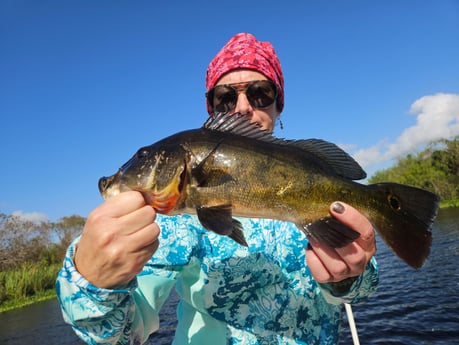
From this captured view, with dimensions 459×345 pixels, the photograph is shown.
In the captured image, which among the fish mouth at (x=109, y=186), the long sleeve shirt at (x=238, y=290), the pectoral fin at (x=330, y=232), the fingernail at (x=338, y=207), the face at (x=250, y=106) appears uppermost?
the face at (x=250, y=106)

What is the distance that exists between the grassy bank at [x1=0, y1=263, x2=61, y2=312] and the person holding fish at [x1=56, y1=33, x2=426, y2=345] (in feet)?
103

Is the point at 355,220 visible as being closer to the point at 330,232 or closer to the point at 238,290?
the point at 330,232

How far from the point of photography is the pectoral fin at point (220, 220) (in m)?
2.37

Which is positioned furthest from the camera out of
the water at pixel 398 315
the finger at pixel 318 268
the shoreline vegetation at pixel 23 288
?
the shoreline vegetation at pixel 23 288

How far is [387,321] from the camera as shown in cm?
1188

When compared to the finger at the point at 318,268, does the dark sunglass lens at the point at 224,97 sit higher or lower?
higher

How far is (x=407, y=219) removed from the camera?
2.56 meters

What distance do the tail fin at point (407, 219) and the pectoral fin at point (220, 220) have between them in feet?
3.50

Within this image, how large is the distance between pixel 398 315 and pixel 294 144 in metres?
12.1

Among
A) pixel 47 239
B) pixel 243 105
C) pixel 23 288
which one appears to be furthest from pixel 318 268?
pixel 47 239

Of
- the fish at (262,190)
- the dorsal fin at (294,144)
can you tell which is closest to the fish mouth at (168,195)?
the fish at (262,190)

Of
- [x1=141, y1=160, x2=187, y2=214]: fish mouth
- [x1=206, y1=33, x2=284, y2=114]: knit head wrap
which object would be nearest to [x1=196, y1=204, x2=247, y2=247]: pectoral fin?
[x1=141, y1=160, x2=187, y2=214]: fish mouth

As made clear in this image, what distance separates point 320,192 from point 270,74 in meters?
2.26

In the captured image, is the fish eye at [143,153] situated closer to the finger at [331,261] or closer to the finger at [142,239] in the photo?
the finger at [142,239]
